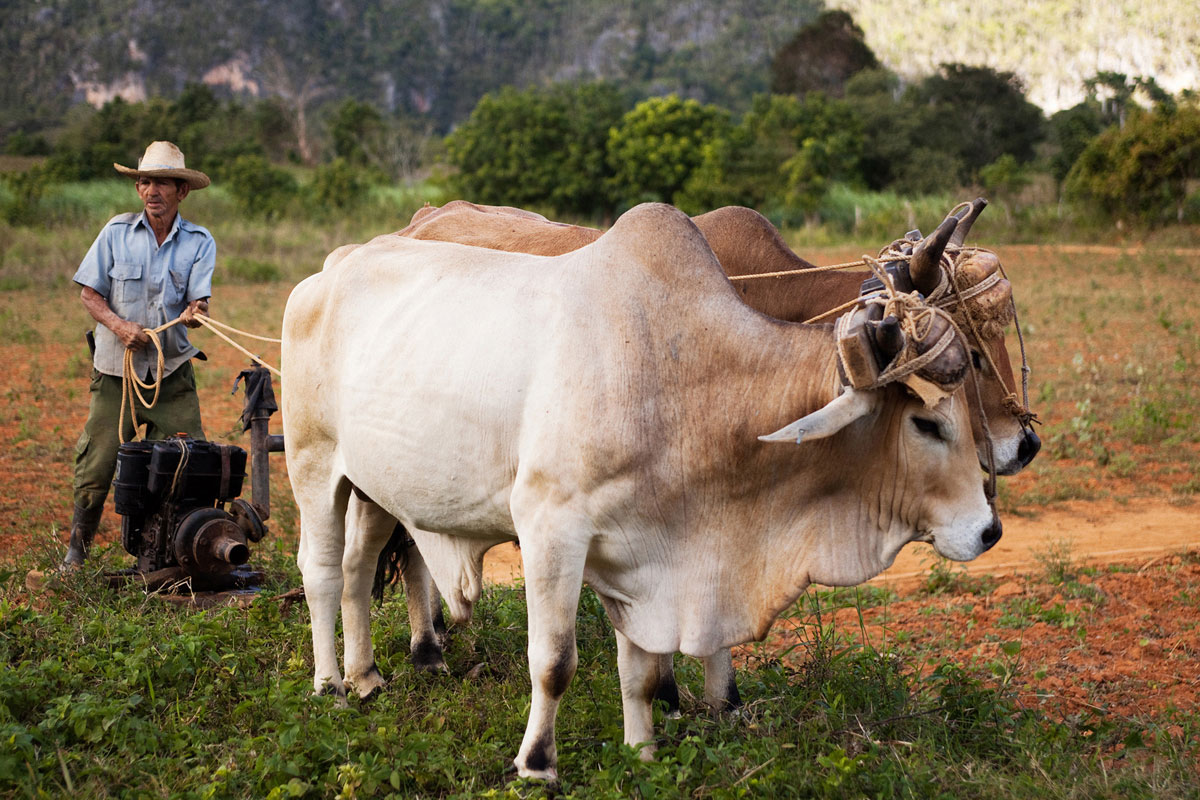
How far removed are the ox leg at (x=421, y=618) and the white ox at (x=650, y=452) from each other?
105 centimetres

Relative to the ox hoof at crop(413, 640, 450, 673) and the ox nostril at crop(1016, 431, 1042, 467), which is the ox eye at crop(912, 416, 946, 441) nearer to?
the ox nostril at crop(1016, 431, 1042, 467)

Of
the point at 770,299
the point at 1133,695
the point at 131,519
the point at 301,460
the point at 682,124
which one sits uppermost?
the point at 682,124

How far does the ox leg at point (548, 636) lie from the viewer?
3.16 m

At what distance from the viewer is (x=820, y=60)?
50.5 metres

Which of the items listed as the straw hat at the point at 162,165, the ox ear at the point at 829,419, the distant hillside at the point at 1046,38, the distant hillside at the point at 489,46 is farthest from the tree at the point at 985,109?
the ox ear at the point at 829,419

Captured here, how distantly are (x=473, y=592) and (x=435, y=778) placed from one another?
61cm

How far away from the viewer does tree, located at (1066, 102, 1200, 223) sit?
893 inches

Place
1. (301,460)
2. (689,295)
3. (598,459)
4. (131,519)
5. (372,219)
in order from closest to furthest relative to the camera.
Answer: (598,459)
(689,295)
(301,460)
(131,519)
(372,219)

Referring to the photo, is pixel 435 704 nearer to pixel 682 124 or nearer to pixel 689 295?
pixel 689 295

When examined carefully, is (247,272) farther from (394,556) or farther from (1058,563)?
(1058,563)

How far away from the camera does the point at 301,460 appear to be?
4.12m

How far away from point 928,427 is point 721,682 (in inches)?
50.3

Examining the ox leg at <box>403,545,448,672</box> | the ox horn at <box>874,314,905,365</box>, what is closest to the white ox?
the ox horn at <box>874,314,905,365</box>

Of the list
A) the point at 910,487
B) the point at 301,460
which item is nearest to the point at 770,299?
the point at 910,487
